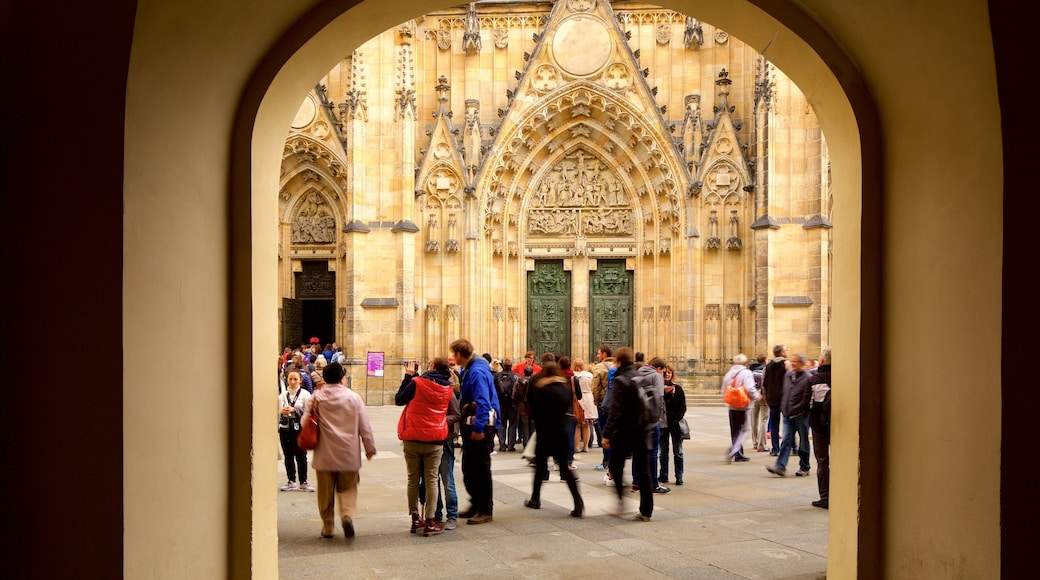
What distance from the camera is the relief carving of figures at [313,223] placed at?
2539 cm

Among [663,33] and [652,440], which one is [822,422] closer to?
[652,440]

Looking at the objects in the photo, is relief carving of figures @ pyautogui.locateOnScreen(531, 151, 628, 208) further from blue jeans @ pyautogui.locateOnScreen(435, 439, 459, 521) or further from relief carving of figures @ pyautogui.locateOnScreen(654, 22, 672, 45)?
blue jeans @ pyautogui.locateOnScreen(435, 439, 459, 521)

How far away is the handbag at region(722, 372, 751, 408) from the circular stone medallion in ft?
46.8

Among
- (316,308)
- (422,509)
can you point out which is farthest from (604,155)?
(422,509)

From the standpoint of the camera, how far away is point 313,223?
2544 cm

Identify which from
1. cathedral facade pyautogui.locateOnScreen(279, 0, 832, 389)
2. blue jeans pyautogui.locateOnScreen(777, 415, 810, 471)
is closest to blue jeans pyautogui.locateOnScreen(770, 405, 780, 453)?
blue jeans pyautogui.locateOnScreen(777, 415, 810, 471)

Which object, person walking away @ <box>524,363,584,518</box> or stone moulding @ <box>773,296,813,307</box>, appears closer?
person walking away @ <box>524,363,584,518</box>

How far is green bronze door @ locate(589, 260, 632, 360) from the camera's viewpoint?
81.5ft
